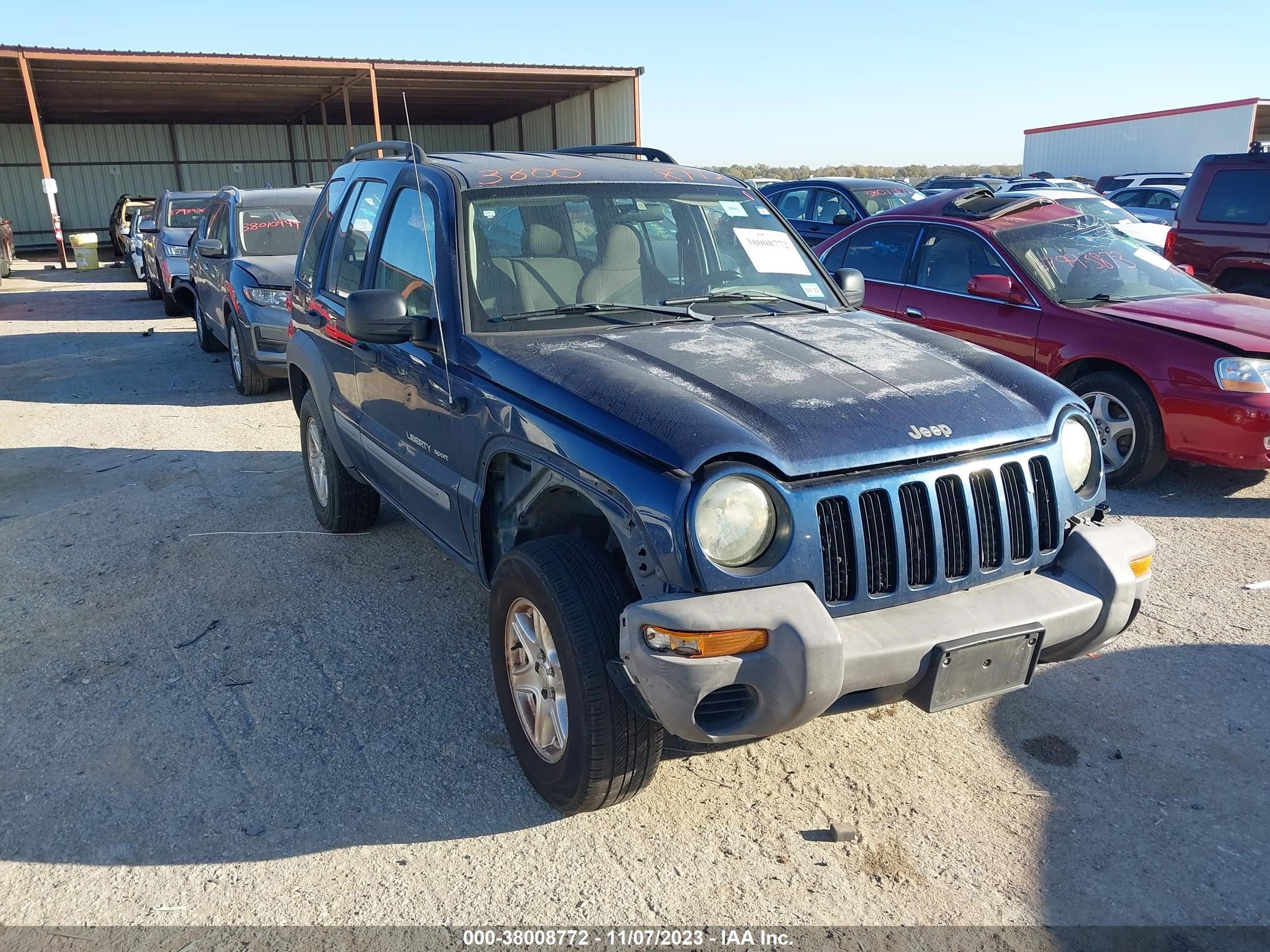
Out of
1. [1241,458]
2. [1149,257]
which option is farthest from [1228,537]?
[1149,257]

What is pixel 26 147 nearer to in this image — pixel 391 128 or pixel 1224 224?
pixel 391 128

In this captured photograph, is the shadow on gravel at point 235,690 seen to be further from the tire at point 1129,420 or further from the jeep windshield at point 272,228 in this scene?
the jeep windshield at point 272,228

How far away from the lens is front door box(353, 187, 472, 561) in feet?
11.9

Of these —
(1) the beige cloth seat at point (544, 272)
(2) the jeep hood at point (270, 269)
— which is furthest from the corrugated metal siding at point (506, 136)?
(1) the beige cloth seat at point (544, 272)

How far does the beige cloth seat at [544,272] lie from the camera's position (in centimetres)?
365

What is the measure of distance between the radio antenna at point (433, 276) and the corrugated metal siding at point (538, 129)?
91.3 ft

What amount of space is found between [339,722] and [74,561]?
2469mm

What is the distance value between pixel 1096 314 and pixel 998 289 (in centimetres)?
60

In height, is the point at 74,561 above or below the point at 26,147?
below

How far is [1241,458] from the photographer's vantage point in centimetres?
544

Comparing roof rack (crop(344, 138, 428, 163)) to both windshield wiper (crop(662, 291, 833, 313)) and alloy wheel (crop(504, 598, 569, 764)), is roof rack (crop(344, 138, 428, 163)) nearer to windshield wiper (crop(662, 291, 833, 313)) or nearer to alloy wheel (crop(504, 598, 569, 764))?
windshield wiper (crop(662, 291, 833, 313))

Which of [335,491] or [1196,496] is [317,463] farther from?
[1196,496]

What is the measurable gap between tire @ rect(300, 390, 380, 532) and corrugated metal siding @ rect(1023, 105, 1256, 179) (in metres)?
30.5

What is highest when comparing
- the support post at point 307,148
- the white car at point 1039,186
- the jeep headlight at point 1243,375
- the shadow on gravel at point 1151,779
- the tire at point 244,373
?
the support post at point 307,148
